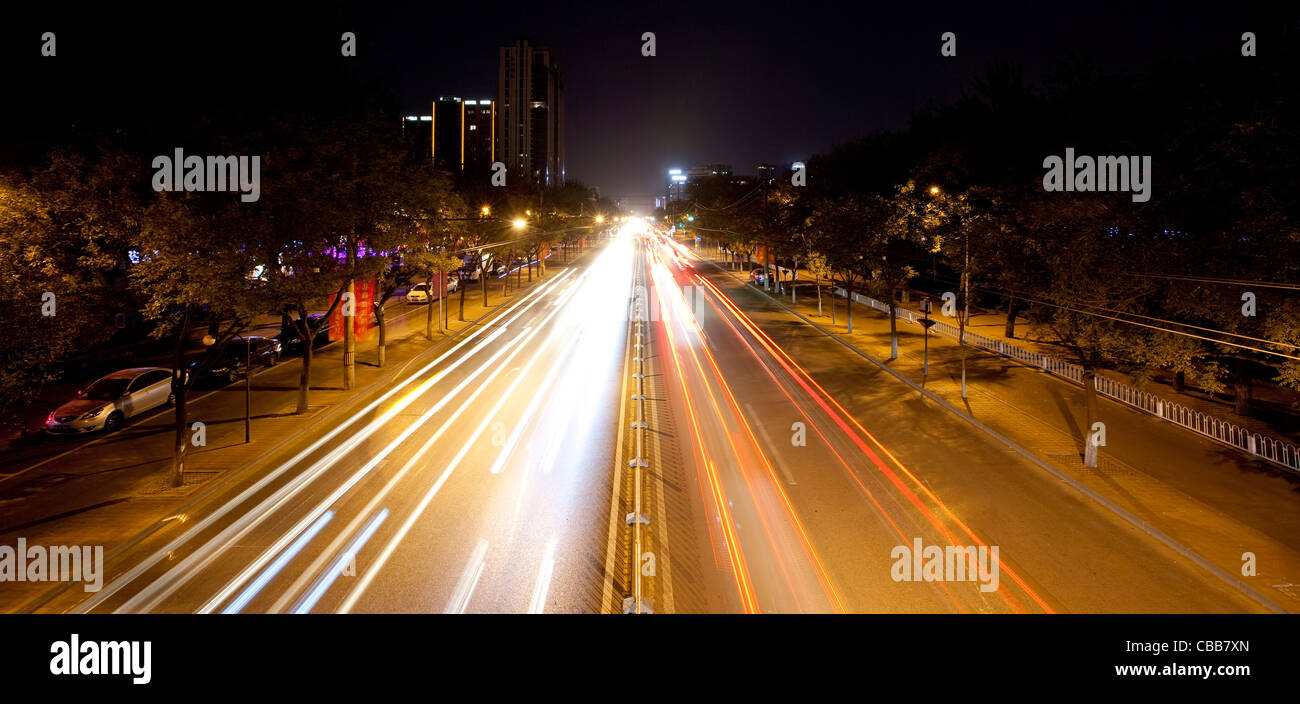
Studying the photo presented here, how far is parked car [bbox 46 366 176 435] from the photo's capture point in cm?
1847

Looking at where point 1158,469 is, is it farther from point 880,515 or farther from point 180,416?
point 180,416

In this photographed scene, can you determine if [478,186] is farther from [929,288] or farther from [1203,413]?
[1203,413]

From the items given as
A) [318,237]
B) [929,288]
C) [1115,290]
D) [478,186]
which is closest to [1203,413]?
[1115,290]

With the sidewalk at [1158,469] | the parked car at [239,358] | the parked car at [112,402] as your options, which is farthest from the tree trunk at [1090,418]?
the parked car at [112,402]

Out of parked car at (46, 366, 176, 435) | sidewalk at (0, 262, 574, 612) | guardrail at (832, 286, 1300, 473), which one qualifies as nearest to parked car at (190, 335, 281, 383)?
sidewalk at (0, 262, 574, 612)

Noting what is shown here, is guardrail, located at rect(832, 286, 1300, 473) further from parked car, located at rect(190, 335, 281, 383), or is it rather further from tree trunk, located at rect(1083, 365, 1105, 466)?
parked car, located at rect(190, 335, 281, 383)

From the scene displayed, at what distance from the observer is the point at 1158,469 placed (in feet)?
53.9

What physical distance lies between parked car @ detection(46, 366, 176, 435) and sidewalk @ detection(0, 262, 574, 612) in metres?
0.37

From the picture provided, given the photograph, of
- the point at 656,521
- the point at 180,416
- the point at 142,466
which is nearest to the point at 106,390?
the point at 142,466

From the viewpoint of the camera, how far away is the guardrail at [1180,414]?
55.7 feet

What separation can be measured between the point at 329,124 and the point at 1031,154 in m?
35.1

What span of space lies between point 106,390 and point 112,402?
1147 millimetres

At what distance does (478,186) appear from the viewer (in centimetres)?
4944

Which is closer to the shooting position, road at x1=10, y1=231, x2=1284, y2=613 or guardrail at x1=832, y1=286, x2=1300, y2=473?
road at x1=10, y1=231, x2=1284, y2=613
